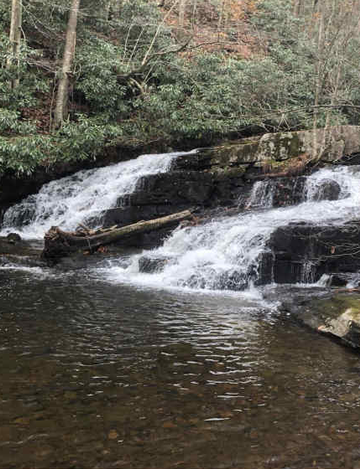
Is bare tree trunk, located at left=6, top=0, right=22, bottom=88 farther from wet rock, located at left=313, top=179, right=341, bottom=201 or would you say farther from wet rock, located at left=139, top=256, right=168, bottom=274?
wet rock, located at left=313, top=179, right=341, bottom=201

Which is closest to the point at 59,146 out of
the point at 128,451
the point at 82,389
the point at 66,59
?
the point at 66,59

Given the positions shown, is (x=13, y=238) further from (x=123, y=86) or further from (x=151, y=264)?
(x=123, y=86)

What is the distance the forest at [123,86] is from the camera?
14812 mm

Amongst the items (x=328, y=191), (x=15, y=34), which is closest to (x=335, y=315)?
(x=328, y=191)

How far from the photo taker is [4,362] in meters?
4.61

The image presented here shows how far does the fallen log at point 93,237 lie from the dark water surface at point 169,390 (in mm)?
3599

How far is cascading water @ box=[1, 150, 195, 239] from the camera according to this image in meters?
13.7

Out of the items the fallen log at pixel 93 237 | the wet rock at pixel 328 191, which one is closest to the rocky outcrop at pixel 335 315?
the fallen log at pixel 93 237

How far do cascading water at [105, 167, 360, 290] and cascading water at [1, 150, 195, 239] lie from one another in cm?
330

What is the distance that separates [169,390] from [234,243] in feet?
20.1

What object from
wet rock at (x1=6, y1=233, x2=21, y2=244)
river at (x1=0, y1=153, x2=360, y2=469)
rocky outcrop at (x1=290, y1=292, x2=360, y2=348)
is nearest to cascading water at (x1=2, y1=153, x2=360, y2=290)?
wet rock at (x1=6, y1=233, x2=21, y2=244)

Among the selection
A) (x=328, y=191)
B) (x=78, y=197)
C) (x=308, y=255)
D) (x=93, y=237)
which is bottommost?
(x=93, y=237)

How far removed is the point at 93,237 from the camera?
1125 centimetres

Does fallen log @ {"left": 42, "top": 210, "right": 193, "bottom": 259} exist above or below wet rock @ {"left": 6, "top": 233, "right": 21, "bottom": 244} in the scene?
above
